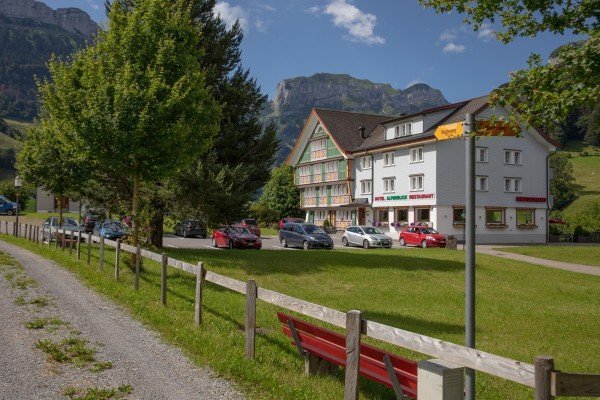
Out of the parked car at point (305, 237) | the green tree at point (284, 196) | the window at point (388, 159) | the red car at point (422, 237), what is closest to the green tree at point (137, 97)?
the parked car at point (305, 237)

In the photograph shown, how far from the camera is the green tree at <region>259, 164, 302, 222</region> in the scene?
70750 millimetres

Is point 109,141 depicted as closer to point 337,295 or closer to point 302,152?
point 337,295

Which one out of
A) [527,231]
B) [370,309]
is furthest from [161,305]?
[527,231]

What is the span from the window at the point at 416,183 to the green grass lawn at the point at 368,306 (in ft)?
72.1

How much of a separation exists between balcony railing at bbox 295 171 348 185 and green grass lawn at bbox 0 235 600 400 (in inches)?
1329

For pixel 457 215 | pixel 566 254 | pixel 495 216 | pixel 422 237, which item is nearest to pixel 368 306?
pixel 566 254

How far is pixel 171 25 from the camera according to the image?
58.9 ft

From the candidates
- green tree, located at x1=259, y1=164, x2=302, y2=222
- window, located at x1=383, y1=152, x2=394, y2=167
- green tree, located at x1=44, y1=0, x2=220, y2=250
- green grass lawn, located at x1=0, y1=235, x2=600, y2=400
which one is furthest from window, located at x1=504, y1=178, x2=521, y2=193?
green tree, located at x1=44, y1=0, x2=220, y2=250

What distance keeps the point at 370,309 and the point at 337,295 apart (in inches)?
90.6

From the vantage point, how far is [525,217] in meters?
52.2

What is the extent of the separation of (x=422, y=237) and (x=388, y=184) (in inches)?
541

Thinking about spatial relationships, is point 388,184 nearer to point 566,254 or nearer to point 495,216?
point 495,216

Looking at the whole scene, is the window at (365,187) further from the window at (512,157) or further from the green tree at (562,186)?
the green tree at (562,186)

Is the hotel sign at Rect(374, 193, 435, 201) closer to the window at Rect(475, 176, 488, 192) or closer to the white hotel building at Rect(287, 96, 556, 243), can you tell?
the white hotel building at Rect(287, 96, 556, 243)
